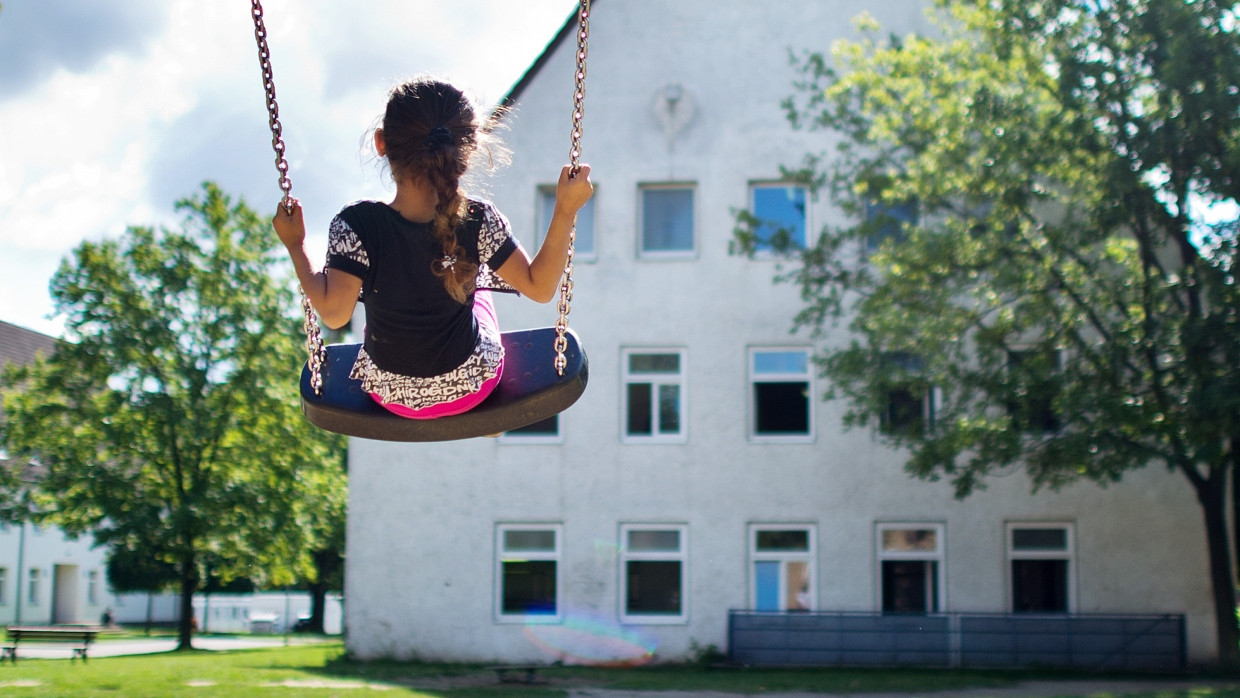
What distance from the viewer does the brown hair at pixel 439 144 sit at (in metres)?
3.55

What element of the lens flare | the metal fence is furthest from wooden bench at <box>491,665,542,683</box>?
the metal fence

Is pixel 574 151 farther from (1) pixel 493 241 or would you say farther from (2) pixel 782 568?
(2) pixel 782 568

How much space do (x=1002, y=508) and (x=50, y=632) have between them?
50.9ft

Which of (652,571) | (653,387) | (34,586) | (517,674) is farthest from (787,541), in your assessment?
(34,586)

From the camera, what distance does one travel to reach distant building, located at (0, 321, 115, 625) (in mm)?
42156

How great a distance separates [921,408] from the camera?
20.6 metres

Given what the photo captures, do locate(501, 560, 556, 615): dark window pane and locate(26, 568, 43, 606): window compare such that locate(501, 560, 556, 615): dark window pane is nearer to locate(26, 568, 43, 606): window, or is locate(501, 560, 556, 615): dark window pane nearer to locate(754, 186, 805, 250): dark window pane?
locate(754, 186, 805, 250): dark window pane

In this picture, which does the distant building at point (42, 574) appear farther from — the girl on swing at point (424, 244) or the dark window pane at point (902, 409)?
the girl on swing at point (424, 244)

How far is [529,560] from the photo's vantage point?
2070 cm

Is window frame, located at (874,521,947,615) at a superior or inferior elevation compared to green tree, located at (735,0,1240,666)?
inferior

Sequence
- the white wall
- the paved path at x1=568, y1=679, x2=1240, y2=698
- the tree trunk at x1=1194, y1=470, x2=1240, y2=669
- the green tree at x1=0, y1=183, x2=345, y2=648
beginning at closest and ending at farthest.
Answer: the paved path at x1=568, y1=679, x2=1240, y2=698, the tree trunk at x1=1194, y1=470, x2=1240, y2=669, the green tree at x1=0, y1=183, x2=345, y2=648, the white wall

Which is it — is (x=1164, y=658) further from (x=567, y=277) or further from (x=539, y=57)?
(x=567, y=277)

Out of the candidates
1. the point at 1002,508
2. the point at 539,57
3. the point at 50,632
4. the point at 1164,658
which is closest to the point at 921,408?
the point at 1002,508

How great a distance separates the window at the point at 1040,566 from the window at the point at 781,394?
365 centimetres
